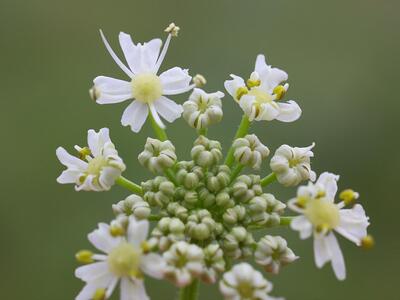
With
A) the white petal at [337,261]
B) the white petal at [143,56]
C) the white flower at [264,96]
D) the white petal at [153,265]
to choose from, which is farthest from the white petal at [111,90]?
the white petal at [337,261]

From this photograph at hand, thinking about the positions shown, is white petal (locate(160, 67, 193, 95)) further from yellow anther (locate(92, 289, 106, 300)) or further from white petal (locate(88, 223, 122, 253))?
yellow anther (locate(92, 289, 106, 300))

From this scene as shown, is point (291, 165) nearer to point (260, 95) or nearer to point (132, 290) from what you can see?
point (260, 95)

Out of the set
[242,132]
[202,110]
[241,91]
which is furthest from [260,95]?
[202,110]

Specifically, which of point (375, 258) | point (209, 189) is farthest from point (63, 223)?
point (209, 189)

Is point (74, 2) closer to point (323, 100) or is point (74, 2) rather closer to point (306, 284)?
point (323, 100)

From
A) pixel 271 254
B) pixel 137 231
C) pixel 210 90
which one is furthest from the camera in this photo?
pixel 210 90

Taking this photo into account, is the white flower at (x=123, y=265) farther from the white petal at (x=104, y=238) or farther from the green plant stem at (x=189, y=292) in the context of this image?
the green plant stem at (x=189, y=292)

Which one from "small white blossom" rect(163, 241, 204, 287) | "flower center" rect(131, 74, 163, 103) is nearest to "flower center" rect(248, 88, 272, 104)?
"flower center" rect(131, 74, 163, 103)
